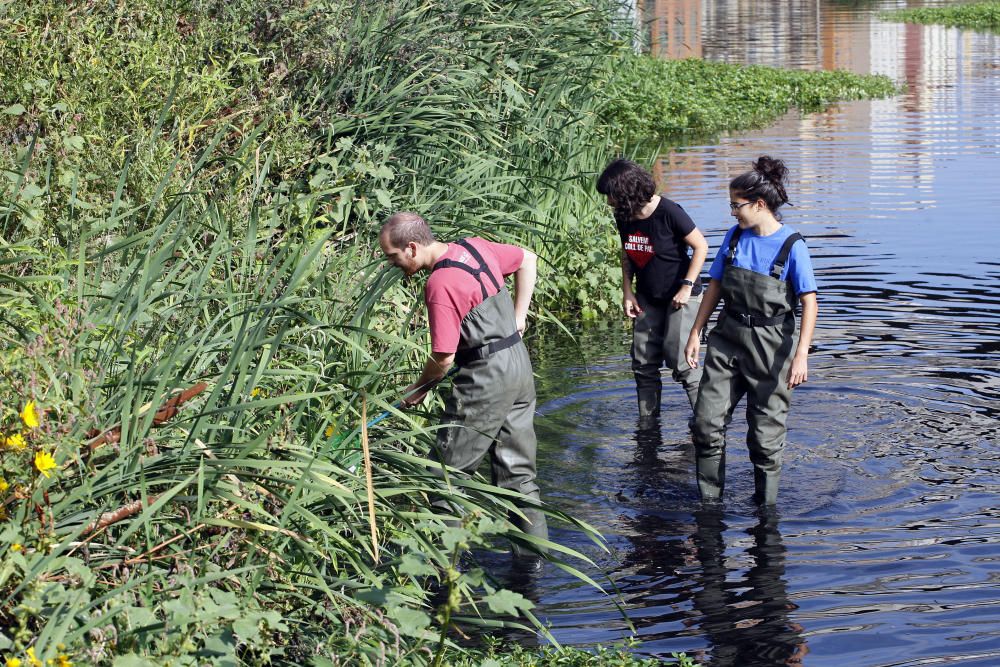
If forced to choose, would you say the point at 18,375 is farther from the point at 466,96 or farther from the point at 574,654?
the point at 466,96

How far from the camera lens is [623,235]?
8.70m

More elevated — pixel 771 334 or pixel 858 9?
pixel 858 9

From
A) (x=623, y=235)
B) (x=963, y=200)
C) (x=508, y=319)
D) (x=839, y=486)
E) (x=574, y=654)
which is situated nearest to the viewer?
(x=574, y=654)

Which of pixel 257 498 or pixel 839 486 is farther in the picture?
pixel 839 486

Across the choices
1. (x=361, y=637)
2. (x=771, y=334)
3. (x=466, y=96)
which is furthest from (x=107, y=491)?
(x=466, y=96)

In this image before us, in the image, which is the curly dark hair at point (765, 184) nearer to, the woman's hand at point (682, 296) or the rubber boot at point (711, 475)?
the rubber boot at point (711, 475)

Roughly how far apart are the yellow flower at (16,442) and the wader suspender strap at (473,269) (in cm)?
227

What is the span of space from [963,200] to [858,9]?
57.5m

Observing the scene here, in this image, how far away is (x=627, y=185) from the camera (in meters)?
8.20

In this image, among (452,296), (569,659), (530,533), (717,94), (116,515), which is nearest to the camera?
(116,515)

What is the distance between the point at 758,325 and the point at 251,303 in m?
2.79

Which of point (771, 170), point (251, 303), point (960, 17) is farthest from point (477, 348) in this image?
point (960, 17)

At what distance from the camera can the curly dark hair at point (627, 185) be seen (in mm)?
8211

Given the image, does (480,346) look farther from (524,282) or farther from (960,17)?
(960,17)
